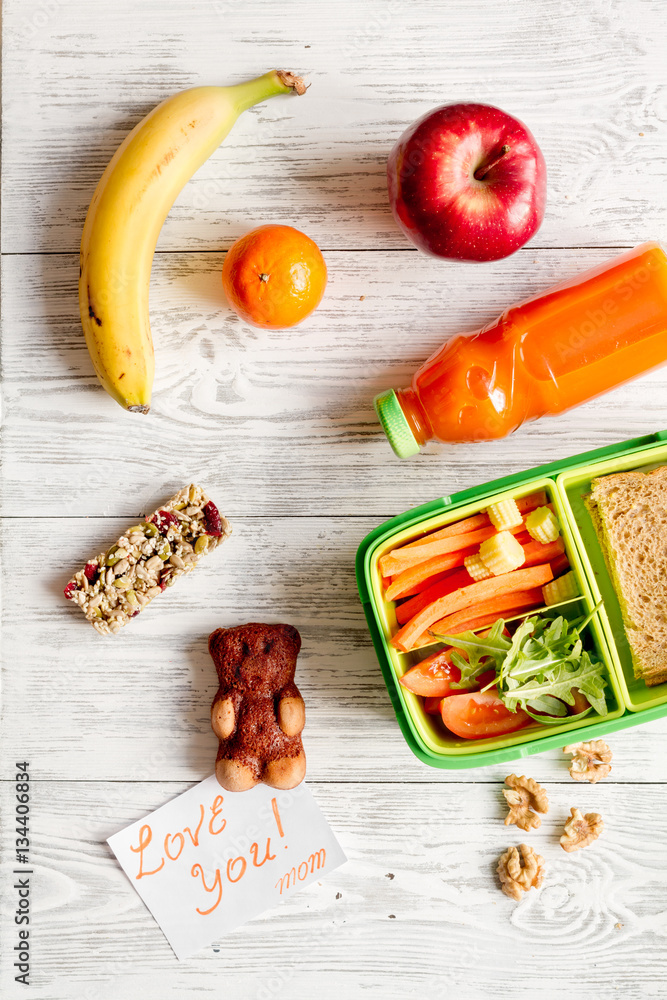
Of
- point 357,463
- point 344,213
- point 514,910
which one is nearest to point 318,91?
point 344,213

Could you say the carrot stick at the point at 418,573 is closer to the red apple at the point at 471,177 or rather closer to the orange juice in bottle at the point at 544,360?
the orange juice in bottle at the point at 544,360

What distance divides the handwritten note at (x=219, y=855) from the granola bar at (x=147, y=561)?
29 centimetres

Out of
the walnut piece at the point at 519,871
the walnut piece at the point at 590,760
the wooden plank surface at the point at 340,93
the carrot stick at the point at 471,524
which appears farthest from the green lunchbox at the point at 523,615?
the wooden plank surface at the point at 340,93

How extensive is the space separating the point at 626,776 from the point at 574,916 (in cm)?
22

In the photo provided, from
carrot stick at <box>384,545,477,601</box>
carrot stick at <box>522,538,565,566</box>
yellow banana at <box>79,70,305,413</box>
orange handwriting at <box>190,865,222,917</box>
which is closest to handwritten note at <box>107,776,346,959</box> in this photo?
orange handwriting at <box>190,865,222,917</box>

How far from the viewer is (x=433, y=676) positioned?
894mm

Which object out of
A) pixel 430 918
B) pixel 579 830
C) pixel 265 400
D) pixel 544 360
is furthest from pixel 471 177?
pixel 430 918

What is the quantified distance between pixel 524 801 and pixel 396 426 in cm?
57

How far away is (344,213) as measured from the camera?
3.22ft

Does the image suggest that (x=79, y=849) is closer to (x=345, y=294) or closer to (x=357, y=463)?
(x=357, y=463)

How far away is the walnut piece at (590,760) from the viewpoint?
38.8 inches

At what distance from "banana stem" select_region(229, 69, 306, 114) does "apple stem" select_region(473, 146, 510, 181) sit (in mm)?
295

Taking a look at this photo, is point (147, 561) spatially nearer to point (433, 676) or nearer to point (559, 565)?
point (433, 676)

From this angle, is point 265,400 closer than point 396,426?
No
